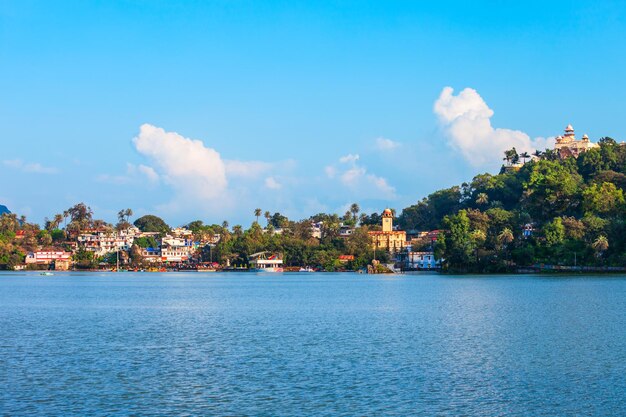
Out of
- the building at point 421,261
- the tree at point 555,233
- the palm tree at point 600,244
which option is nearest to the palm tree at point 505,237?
the tree at point 555,233

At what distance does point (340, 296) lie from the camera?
85.6m

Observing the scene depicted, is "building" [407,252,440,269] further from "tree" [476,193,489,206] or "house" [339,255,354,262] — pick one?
"tree" [476,193,489,206]

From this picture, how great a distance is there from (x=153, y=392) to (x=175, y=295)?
61896 mm

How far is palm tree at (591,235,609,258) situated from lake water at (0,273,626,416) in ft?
207

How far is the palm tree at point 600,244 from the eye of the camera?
125m

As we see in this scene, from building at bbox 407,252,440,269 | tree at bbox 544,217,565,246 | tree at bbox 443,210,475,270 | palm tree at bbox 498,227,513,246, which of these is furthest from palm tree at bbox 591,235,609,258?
building at bbox 407,252,440,269

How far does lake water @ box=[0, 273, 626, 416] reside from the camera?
27.4m

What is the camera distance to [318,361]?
36.0m

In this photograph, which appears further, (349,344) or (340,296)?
(340,296)

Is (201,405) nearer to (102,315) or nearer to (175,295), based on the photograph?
(102,315)

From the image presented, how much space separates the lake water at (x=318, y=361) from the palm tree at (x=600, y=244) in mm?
62946

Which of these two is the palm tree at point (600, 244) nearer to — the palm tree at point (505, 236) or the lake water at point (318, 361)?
the palm tree at point (505, 236)

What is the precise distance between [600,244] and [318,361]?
100595 millimetres

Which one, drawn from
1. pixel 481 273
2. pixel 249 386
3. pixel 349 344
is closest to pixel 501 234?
pixel 481 273
